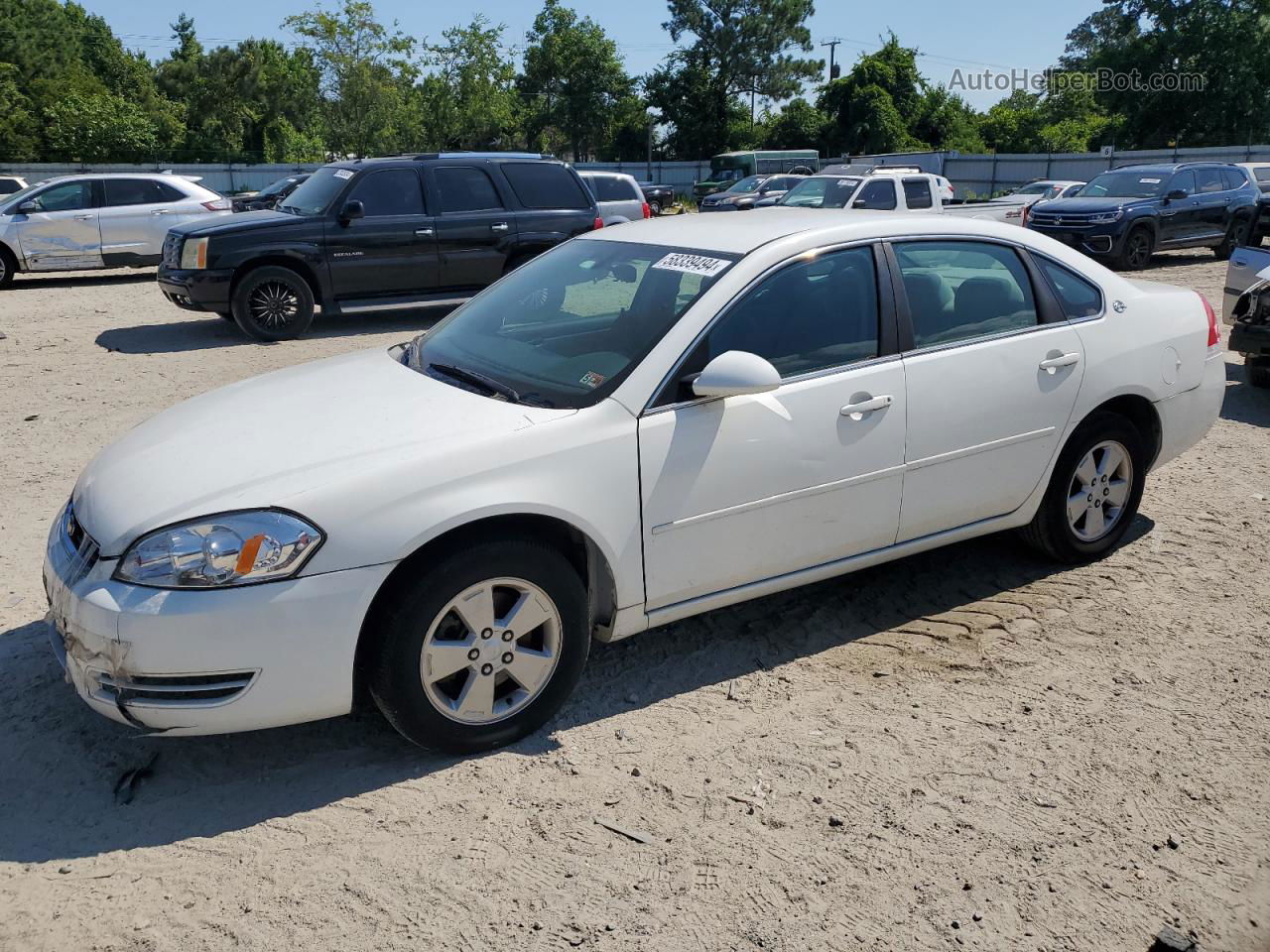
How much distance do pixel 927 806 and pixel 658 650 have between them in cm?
133

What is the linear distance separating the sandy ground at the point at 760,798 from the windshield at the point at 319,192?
7397mm

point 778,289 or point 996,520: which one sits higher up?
point 778,289

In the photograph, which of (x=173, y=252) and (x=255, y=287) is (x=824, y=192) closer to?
(x=255, y=287)

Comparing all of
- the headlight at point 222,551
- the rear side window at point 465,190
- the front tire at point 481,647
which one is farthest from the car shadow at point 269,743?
the rear side window at point 465,190

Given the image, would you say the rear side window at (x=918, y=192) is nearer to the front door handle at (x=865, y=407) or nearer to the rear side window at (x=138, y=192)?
the rear side window at (x=138, y=192)

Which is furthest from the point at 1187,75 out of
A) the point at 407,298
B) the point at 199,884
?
the point at 199,884

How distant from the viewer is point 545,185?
12570mm

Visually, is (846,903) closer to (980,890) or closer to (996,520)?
(980,890)

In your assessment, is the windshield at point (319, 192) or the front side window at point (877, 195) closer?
the windshield at point (319, 192)

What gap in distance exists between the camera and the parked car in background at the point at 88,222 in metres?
15.6

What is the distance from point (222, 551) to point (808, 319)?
2.22 metres

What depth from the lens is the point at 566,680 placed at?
11.8ft

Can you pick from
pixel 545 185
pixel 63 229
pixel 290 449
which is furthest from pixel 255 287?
pixel 290 449

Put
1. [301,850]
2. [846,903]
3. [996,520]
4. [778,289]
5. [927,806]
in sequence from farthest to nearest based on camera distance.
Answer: [996,520] < [778,289] < [927,806] < [301,850] < [846,903]
